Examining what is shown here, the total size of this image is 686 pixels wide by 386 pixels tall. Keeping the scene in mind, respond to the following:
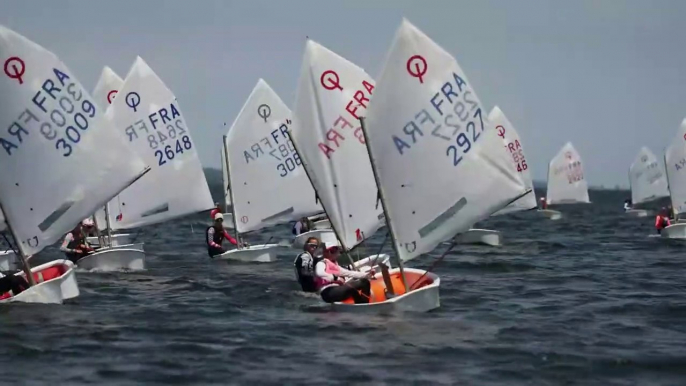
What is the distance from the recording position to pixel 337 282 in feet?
61.3

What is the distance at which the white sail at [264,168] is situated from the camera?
31078 mm

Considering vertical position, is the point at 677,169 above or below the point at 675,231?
above

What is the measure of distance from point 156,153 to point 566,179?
151 feet

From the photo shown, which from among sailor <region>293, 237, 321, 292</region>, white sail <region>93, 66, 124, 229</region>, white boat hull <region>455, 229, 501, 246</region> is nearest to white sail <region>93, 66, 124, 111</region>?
white sail <region>93, 66, 124, 229</region>

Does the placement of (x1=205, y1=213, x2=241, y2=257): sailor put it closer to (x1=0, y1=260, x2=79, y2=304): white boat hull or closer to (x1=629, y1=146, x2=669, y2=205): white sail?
(x1=0, y1=260, x2=79, y2=304): white boat hull

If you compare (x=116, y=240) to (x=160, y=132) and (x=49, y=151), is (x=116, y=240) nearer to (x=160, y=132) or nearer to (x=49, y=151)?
(x=160, y=132)

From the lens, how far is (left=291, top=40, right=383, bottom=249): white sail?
68.4 ft

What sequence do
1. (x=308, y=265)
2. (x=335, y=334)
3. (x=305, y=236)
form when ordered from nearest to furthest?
(x=335, y=334) < (x=308, y=265) < (x=305, y=236)

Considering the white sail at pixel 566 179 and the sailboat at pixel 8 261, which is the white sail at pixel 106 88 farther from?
the white sail at pixel 566 179

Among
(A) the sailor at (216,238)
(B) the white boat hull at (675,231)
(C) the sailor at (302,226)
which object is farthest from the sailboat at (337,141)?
(B) the white boat hull at (675,231)

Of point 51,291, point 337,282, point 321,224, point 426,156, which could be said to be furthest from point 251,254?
point 321,224

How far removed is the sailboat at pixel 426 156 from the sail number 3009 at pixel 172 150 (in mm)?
13116

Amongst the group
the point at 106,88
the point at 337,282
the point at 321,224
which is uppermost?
the point at 106,88

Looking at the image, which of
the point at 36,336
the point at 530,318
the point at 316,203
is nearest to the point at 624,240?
the point at 316,203
